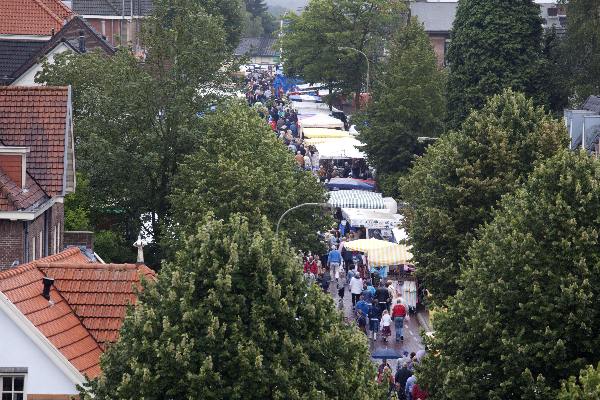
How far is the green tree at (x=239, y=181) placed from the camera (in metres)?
45.2

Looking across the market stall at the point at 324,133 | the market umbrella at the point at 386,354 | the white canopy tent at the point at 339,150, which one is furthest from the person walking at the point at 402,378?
the market stall at the point at 324,133

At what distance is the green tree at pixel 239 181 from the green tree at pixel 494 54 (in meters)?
21.4

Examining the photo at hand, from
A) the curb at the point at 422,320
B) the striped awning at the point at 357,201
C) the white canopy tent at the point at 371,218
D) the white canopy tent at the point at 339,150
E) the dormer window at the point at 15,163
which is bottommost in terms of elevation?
the curb at the point at 422,320

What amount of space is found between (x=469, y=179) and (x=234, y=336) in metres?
23.4

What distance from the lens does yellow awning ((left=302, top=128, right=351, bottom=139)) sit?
278 ft

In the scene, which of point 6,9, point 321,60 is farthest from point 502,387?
point 321,60

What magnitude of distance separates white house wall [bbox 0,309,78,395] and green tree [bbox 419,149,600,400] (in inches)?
287

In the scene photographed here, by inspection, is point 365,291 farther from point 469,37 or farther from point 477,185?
point 469,37

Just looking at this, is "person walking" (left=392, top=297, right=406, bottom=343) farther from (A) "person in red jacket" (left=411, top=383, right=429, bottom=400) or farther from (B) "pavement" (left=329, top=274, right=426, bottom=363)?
(A) "person in red jacket" (left=411, top=383, right=429, bottom=400)

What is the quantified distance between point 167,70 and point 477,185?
422 inches

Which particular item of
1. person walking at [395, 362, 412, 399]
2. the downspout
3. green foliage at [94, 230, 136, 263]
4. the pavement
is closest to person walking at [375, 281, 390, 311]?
the pavement

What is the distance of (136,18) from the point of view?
106 m

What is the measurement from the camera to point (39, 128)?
36.2 m

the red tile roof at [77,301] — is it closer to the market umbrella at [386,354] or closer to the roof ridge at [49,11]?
the market umbrella at [386,354]
